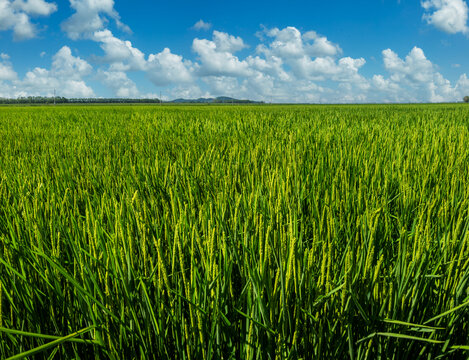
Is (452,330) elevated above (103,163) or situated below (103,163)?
below

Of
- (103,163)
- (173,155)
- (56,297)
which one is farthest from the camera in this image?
(173,155)

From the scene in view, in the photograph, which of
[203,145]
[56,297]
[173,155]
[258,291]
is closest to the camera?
[258,291]

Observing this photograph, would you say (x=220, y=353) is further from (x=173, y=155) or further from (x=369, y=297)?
(x=173, y=155)

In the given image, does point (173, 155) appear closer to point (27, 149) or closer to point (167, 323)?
point (27, 149)

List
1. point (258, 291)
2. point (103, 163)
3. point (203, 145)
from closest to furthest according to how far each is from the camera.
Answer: point (258, 291) < point (103, 163) < point (203, 145)

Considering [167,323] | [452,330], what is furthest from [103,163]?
[452,330]

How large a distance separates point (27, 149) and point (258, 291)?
10.5 ft

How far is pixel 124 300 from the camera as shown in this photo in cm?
62

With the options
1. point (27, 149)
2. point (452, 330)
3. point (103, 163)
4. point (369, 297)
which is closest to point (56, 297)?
point (369, 297)

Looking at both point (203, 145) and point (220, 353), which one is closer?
point (220, 353)

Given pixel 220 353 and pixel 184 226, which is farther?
pixel 184 226

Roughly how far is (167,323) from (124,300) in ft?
0.31

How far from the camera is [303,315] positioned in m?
0.61

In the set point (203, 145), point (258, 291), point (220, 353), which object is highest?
point (203, 145)
